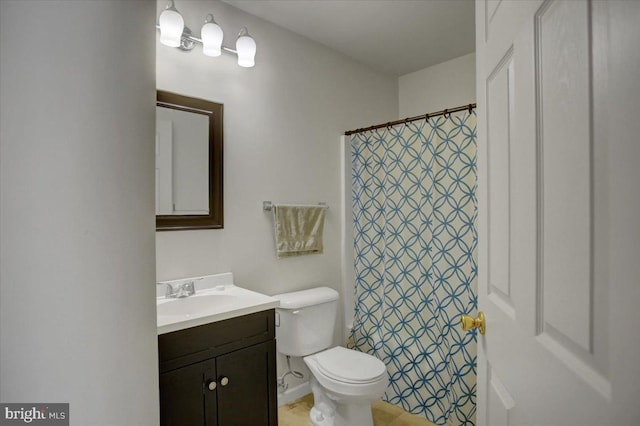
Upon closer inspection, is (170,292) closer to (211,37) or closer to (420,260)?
(211,37)

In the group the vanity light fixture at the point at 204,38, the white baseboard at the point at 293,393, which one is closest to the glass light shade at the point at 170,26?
the vanity light fixture at the point at 204,38

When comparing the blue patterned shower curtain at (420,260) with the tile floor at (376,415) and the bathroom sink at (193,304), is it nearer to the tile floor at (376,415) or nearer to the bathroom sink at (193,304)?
the tile floor at (376,415)

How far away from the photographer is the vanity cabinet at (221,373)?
1443 mm

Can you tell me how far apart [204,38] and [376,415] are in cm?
251

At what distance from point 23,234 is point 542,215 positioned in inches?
33.0

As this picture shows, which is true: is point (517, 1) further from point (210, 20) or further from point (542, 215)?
point (210, 20)

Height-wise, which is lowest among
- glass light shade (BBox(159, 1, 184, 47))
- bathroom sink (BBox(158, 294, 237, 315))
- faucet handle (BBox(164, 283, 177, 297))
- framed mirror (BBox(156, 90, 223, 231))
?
bathroom sink (BBox(158, 294, 237, 315))

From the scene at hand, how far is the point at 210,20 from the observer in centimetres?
191

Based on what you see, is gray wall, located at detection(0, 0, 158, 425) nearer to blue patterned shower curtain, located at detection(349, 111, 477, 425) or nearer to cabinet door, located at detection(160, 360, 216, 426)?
cabinet door, located at detection(160, 360, 216, 426)

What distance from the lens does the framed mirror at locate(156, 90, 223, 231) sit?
191 centimetres

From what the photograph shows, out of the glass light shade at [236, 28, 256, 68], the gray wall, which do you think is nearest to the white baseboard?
the gray wall

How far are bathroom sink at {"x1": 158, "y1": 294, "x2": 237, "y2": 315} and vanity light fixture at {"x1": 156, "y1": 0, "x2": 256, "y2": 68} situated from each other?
4.30ft

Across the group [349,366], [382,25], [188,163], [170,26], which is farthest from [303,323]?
[382,25]

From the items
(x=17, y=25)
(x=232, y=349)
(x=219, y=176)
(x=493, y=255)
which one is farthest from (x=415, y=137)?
(x=17, y=25)
